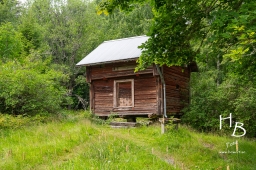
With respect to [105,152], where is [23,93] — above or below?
above

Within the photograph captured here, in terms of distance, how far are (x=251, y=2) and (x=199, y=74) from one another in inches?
706

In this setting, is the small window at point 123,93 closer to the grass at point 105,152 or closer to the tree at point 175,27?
the grass at point 105,152

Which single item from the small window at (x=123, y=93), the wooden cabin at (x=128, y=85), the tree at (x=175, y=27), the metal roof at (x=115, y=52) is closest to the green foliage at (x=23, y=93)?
the metal roof at (x=115, y=52)

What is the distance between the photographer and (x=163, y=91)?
14727mm

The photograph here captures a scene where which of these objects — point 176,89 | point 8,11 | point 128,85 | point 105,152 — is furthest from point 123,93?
point 8,11

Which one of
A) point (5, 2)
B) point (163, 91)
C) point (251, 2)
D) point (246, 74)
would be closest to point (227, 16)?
point (251, 2)

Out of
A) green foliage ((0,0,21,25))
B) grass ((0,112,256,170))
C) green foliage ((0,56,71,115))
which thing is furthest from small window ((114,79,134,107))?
green foliage ((0,0,21,25))

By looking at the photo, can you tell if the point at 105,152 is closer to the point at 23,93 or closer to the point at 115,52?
the point at 23,93

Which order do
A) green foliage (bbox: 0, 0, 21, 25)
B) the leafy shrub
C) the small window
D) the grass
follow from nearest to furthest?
the grass, the leafy shrub, the small window, green foliage (bbox: 0, 0, 21, 25)

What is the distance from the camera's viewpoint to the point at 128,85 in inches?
677

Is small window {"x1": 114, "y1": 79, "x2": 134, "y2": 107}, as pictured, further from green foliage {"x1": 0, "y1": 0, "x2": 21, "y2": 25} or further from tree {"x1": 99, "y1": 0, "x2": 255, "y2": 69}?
green foliage {"x1": 0, "y1": 0, "x2": 21, "y2": 25}

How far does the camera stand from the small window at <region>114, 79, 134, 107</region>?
51.3 ft

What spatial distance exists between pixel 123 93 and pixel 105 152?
10564 mm

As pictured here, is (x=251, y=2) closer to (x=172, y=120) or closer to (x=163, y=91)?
(x=172, y=120)
